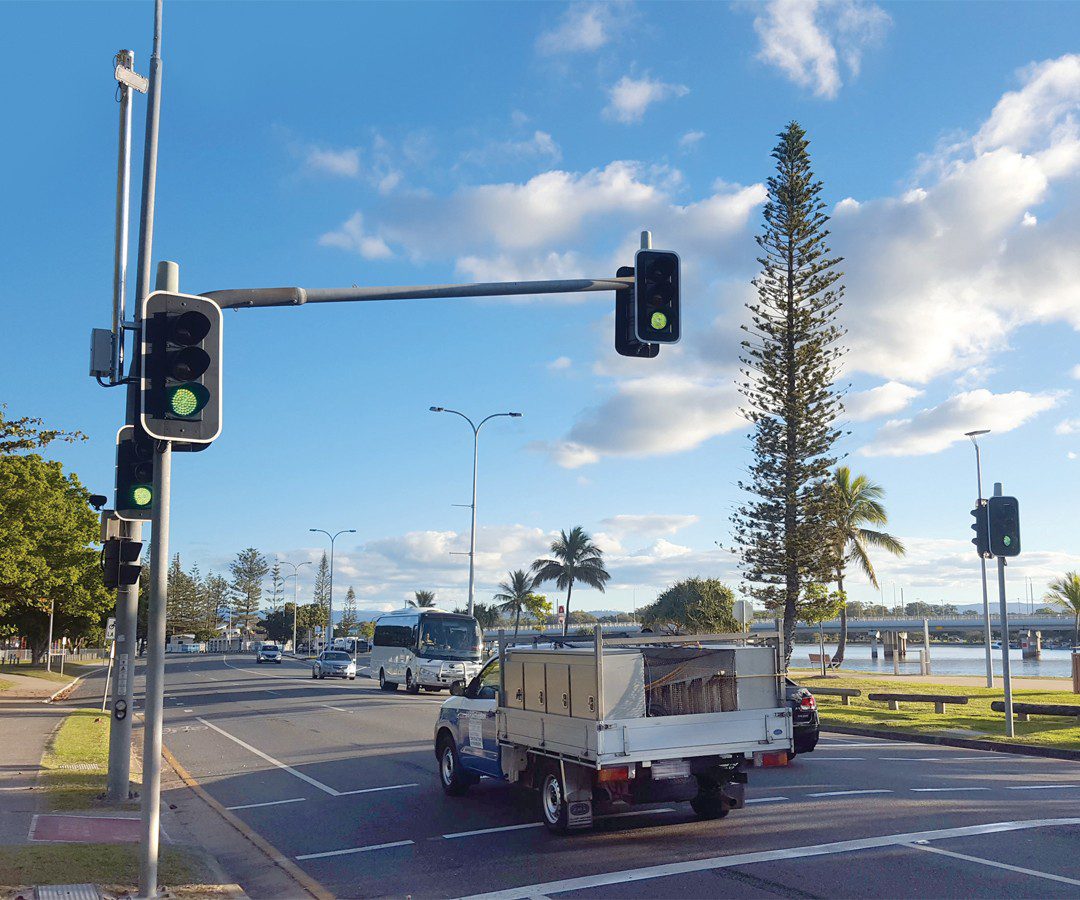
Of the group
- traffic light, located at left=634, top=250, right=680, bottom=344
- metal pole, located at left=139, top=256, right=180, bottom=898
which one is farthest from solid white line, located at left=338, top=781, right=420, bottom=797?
traffic light, located at left=634, top=250, right=680, bottom=344

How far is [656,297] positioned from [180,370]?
505cm

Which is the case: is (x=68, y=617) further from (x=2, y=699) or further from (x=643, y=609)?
(x=643, y=609)

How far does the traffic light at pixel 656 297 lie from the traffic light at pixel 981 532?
41.7 ft

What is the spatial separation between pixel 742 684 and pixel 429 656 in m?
26.2

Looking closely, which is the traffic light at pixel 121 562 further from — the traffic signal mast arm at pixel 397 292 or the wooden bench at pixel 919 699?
the wooden bench at pixel 919 699

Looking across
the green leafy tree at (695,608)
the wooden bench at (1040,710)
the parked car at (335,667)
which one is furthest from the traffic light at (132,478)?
the parked car at (335,667)

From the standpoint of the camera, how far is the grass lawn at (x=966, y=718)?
19.7 m

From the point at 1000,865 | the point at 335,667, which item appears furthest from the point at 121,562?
the point at 335,667

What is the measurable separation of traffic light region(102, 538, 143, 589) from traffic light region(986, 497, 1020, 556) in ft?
52.5

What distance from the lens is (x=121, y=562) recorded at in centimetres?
1143

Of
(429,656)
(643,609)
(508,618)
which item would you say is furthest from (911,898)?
(508,618)

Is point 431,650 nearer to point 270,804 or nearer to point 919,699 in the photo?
point 919,699

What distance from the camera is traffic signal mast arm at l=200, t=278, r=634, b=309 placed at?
871 centimetres

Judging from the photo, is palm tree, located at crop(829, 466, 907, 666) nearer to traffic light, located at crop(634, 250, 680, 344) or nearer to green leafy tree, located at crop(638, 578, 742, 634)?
green leafy tree, located at crop(638, 578, 742, 634)
